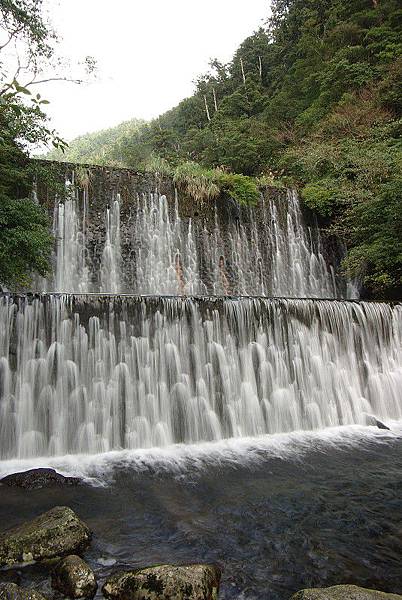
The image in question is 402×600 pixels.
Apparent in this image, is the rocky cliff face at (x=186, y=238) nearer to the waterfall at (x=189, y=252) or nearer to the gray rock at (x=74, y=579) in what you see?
the waterfall at (x=189, y=252)

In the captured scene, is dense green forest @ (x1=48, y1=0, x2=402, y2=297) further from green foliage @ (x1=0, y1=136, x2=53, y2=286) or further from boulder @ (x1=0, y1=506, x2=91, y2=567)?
boulder @ (x1=0, y1=506, x2=91, y2=567)

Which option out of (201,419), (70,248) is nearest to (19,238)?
(70,248)

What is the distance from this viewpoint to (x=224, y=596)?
10.6ft

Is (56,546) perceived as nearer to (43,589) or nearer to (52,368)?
(43,589)

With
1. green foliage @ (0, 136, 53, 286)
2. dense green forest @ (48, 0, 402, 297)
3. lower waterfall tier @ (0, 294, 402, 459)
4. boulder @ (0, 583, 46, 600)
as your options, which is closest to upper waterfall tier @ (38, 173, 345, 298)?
dense green forest @ (48, 0, 402, 297)

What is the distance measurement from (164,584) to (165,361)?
5053 mm

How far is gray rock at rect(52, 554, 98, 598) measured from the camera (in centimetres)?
316

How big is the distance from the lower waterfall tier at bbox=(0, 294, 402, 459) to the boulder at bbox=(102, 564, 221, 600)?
13.3 feet

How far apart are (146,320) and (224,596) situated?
17.4 ft

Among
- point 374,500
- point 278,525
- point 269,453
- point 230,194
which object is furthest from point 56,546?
point 230,194

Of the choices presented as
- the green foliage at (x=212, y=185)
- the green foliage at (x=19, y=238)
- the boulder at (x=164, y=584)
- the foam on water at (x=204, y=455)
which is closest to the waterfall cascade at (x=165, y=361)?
the foam on water at (x=204, y=455)

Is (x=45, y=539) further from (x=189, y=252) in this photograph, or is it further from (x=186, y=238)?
(x=186, y=238)

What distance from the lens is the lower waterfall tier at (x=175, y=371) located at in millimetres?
7066

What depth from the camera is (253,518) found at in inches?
182
